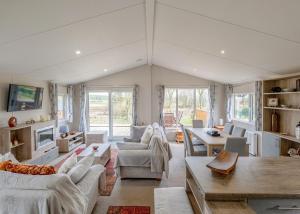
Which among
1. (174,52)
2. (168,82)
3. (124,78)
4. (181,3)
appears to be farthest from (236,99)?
(181,3)

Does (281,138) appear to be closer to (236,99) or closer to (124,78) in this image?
(236,99)

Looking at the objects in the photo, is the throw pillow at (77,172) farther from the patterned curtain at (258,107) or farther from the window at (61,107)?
the window at (61,107)

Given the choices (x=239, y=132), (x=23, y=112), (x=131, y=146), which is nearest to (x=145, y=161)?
(x=131, y=146)

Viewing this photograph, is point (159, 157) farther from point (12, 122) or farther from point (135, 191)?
point (12, 122)

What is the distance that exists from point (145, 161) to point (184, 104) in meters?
5.01

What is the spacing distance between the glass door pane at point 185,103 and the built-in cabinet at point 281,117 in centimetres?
390

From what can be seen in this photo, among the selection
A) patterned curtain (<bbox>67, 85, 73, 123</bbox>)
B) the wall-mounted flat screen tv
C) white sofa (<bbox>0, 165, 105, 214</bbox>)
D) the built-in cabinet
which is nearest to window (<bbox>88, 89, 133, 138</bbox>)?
patterned curtain (<bbox>67, 85, 73, 123</bbox>)

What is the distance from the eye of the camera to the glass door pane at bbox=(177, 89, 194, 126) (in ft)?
29.8

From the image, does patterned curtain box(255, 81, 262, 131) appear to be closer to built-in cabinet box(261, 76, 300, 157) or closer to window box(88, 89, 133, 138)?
built-in cabinet box(261, 76, 300, 157)

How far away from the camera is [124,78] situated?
8883 millimetres

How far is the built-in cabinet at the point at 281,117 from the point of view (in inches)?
181

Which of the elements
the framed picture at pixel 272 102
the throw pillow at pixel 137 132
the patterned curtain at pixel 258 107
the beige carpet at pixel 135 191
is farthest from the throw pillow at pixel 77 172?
the patterned curtain at pixel 258 107

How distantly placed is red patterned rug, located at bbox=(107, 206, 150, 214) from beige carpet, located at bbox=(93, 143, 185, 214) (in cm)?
8

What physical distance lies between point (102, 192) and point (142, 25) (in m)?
3.19
